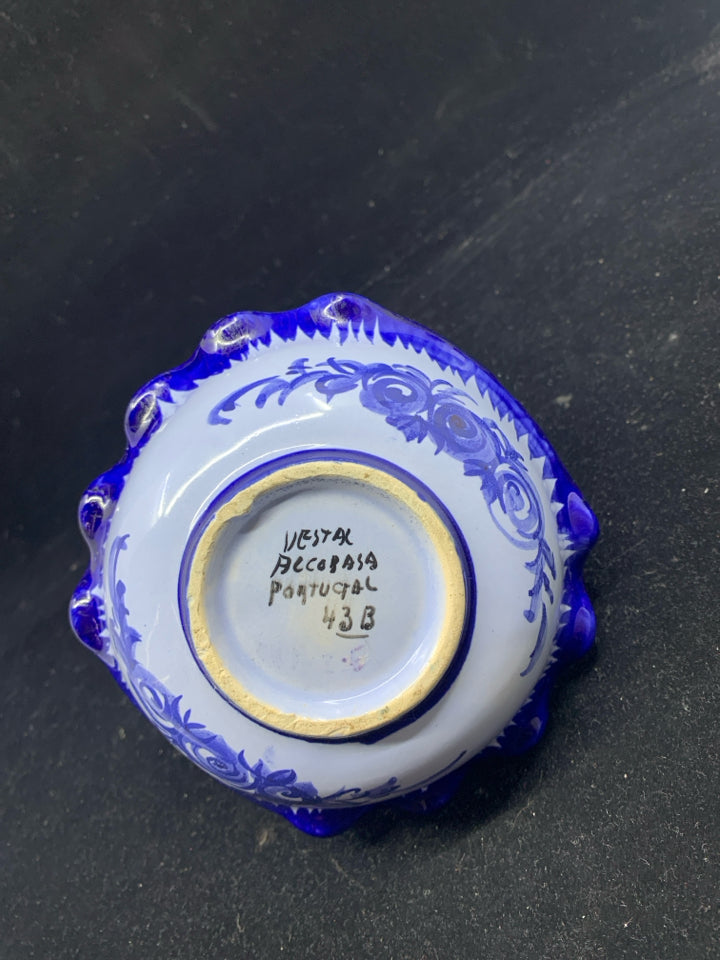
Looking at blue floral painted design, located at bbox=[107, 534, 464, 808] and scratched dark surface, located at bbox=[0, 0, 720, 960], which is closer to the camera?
blue floral painted design, located at bbox=[107, 534, 464, 808]

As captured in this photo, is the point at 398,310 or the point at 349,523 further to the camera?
the point at 398,310

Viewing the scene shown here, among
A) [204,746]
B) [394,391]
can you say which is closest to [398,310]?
[394,391]

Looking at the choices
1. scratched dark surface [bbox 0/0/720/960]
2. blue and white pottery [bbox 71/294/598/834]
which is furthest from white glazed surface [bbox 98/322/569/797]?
scratched dark surface [bbox 0/0/720/960]

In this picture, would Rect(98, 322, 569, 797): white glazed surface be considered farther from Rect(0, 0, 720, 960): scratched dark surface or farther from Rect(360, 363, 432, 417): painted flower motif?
Rect(0, 0, 720, 960): scratched dark surface

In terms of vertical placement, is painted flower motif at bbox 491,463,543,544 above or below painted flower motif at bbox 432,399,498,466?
below

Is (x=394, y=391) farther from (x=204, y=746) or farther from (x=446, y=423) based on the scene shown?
(x=204, y=746)

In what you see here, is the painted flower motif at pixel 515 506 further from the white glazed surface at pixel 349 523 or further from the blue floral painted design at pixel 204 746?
the blue floral painted design at pixel 204 746

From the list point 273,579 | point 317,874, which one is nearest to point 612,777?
point 317,874
